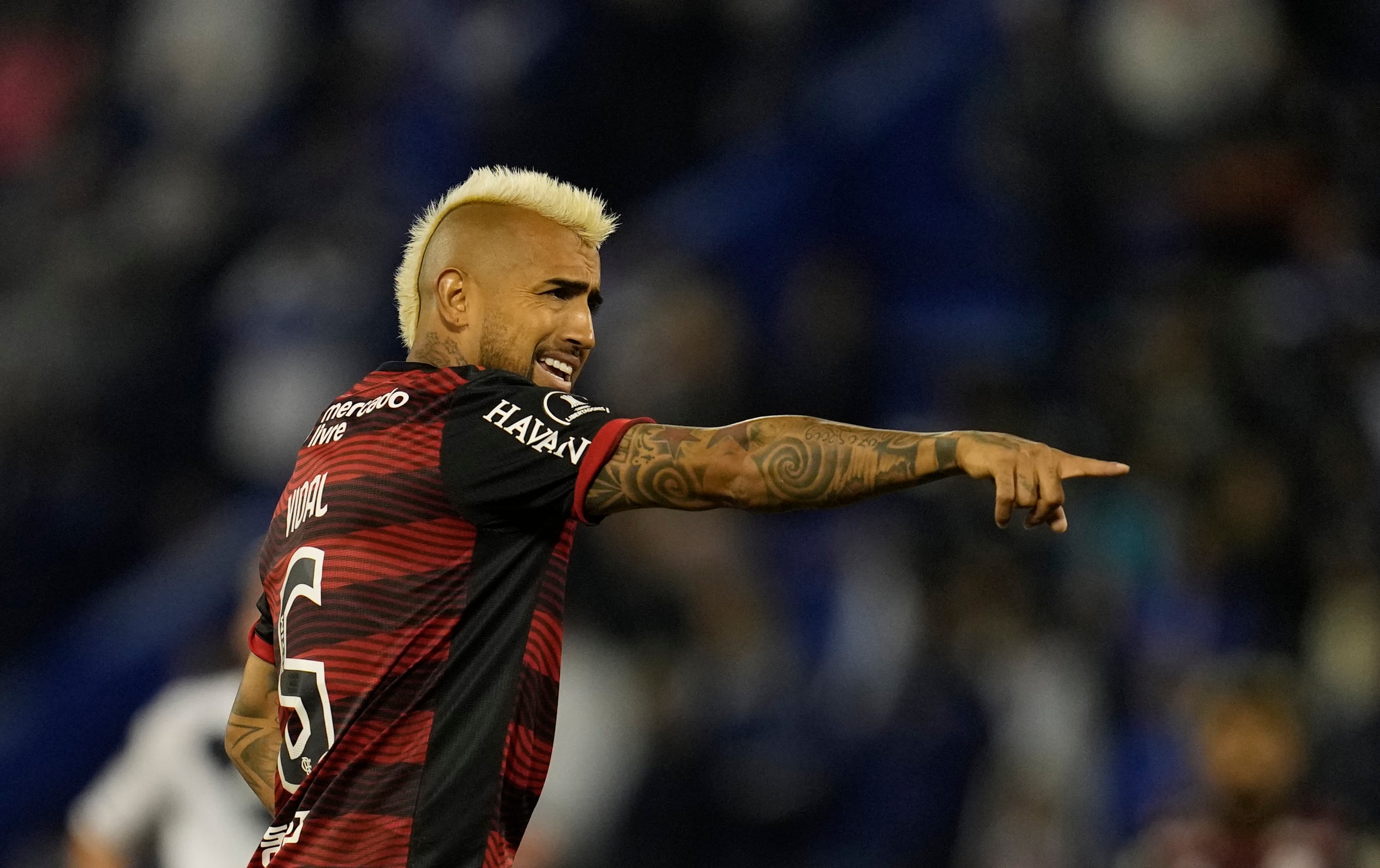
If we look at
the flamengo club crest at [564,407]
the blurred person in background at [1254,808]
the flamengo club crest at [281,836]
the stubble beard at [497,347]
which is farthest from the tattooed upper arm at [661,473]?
the blurred person in background at [1254,808]

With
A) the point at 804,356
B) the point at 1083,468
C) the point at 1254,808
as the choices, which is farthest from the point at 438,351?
the point at 804,356

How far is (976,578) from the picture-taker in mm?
6363

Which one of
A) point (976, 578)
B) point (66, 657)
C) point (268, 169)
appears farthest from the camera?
point (268, 169)

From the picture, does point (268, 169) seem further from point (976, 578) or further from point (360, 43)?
point (976, 578)

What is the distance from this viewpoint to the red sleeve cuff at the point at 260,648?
330 cm

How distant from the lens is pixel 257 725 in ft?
11.0

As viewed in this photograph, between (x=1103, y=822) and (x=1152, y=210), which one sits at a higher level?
(x=1152, y=210)

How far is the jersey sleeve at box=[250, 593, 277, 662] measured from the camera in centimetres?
328

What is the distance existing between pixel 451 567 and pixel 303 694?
1.19ft

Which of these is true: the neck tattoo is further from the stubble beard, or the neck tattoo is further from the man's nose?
the man's nose

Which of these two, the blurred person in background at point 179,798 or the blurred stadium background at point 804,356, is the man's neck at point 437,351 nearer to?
the blurred person in background at point 179,798

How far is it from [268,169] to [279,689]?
6283 mm

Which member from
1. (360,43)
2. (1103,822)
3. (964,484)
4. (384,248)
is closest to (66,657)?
(384,248)

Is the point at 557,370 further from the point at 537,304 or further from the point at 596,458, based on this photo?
the point at 596,458
